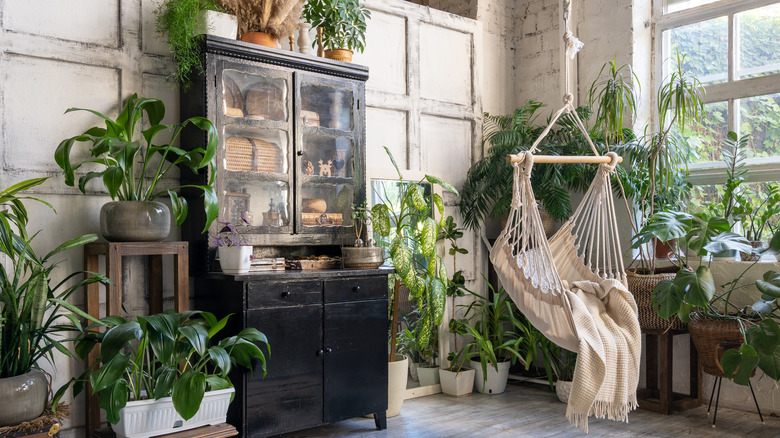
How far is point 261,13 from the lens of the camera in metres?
3.74

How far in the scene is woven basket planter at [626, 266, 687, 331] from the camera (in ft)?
13.4

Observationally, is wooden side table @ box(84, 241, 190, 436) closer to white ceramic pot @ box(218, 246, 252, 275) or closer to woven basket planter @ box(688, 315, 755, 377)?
white ceramic pot @ box(218, 246, 252, 275)

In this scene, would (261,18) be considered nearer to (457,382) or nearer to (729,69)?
(457,382)

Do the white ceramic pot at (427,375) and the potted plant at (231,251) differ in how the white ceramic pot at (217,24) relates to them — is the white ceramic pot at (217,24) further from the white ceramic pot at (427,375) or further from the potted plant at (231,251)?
the white ceramic pot at (427,375)

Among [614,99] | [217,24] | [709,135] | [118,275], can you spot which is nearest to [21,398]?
[118,275]

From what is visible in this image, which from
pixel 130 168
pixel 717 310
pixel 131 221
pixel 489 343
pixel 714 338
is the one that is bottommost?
pixel 489 343

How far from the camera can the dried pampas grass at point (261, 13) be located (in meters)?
3.71

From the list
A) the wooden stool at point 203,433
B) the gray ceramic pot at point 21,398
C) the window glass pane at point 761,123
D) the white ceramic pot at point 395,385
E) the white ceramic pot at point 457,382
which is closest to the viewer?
the gray ceramic pot at point 21,398

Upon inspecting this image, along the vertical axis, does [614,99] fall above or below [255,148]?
above

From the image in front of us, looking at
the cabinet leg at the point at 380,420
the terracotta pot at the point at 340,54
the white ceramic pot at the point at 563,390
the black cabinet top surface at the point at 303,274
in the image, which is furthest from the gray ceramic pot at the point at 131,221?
the white ceramic pot at the point at 563,390

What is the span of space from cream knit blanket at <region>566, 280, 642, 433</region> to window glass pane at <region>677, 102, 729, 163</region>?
6.15ft

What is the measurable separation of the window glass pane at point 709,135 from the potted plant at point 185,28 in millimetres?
3154

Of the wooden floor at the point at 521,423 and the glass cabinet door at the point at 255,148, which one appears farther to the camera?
the wooden floor at the point at 521,423

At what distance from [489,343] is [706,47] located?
2566 millimetres
